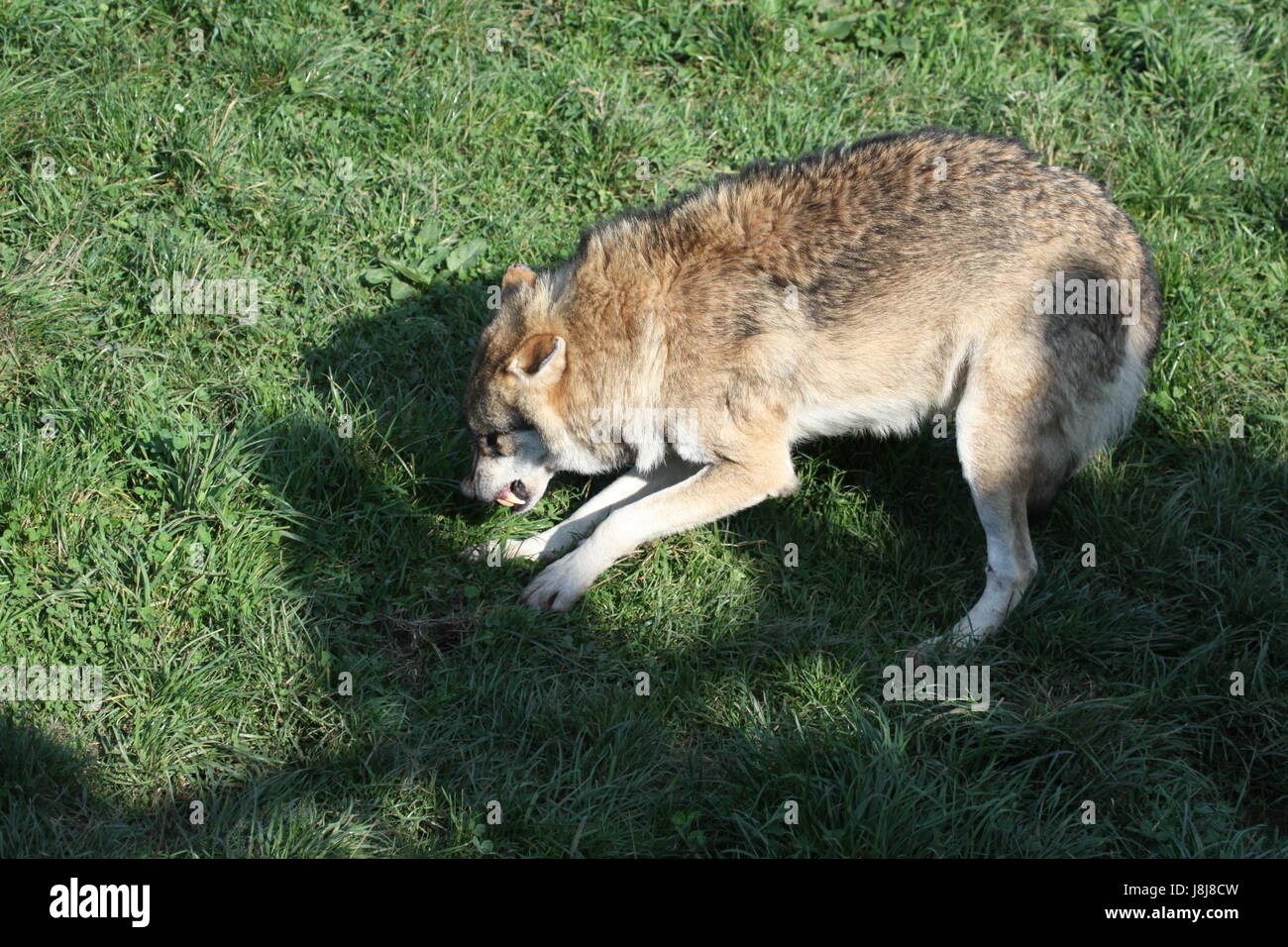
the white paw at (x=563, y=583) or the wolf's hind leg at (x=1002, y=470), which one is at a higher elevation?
the wolf's hind leg at (x=1002, y=470)

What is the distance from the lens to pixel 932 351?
5.52 m

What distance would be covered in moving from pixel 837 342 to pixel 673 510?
3.62 feet

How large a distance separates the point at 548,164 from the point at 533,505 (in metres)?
2.30

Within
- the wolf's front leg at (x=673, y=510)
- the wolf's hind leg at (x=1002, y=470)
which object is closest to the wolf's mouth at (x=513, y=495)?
the wolf's front leg at (x=673, y=510)

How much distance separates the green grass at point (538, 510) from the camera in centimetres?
460

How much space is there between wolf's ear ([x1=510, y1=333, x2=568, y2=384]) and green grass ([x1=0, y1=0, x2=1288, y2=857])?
71cm

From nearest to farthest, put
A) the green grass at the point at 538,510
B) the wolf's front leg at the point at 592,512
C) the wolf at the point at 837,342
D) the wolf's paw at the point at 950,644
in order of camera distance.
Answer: the green grass at the point at 538,510 → the wolf's paw at the point at 950,644 → the wolf at the point at 837,342 → the wolf's front leg at the point at 592,512

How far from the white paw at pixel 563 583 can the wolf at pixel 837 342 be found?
1cm

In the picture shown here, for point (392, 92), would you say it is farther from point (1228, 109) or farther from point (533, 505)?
point (1228, 109)

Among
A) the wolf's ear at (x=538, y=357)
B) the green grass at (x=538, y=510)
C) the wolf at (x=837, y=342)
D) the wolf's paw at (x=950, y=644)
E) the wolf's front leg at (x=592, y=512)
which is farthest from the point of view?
the wolf's front leg at (x=592, y=512)

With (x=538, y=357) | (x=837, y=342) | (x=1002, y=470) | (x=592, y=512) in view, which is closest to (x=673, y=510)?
(x=592, y=512)

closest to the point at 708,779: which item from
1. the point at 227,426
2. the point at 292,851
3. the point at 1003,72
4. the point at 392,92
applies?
the point at 292,851

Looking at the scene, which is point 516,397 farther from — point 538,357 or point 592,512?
point 592,512

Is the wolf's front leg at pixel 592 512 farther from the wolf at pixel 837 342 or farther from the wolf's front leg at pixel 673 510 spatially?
the wolf's front leg at pixel 673 510
